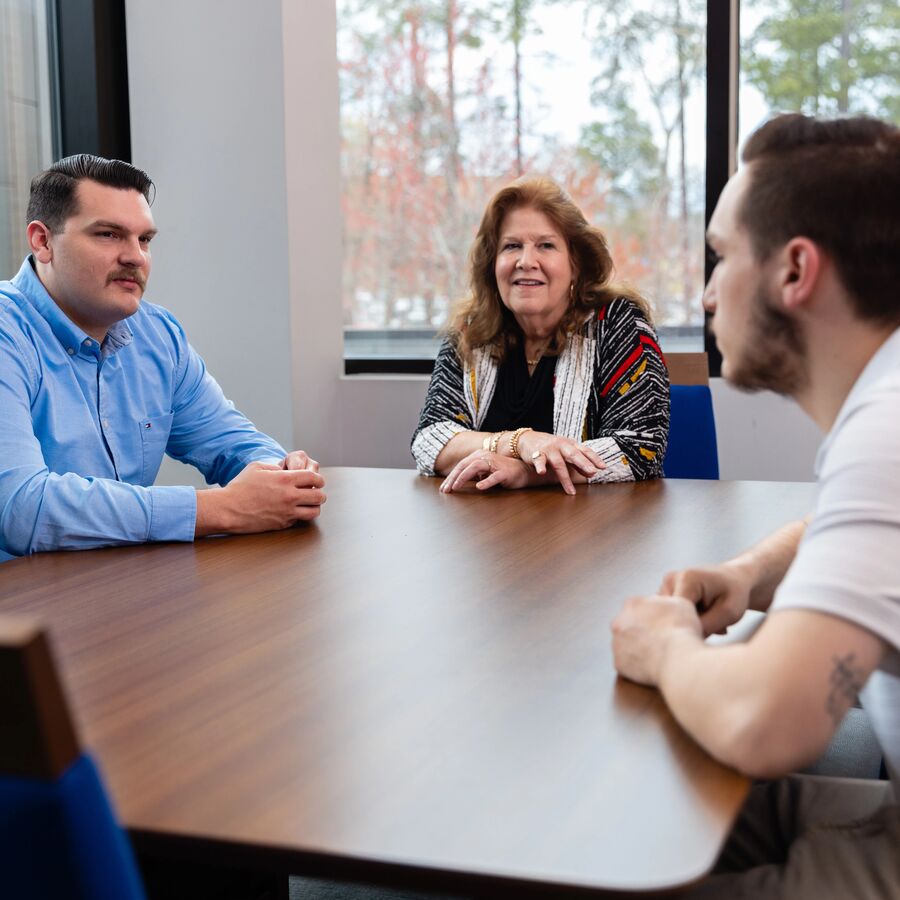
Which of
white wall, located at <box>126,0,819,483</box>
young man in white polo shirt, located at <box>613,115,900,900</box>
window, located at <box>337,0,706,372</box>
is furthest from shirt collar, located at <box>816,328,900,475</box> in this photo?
window, located at <box>337,0,706,372</box>

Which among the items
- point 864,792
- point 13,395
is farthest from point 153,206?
point 864,792

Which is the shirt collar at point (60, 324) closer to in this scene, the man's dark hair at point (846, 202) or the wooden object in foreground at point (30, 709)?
the man's dark hair at point (846, 202)

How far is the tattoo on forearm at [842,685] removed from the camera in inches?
34.1

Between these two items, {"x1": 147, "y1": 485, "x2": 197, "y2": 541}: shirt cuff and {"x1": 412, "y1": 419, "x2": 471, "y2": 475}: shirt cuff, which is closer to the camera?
{"x1": 147, "y1": 485, "x2": 197, "y2": 541}: shirt cuff

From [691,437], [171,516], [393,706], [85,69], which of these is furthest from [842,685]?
[85,69]

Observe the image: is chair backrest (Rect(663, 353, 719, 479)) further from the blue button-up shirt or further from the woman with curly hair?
the blue button-up shirt

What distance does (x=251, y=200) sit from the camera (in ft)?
12.4

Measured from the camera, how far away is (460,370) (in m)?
2.85

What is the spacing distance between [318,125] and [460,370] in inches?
59.9

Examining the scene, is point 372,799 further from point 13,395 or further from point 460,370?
point 460,370

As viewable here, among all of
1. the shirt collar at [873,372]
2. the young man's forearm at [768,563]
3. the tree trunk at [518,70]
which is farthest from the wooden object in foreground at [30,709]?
the tree trunk at [518,70]

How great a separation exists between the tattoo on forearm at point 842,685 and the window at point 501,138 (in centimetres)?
327

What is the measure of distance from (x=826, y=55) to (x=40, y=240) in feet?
8.98

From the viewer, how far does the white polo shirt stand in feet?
2.88
